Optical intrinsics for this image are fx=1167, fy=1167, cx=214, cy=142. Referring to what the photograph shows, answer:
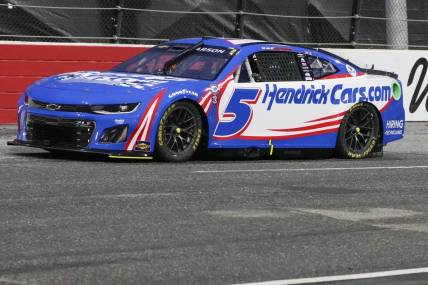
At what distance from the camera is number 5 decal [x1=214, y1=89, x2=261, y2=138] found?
12641 millimetres

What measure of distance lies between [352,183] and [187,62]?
276cm

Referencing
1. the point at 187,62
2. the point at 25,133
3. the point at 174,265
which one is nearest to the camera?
the point at 174,265

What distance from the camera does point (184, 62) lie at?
13.1 m

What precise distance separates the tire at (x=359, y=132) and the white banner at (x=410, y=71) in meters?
5.96

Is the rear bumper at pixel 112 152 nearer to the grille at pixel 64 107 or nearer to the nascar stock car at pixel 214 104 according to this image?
the nascar stock car at pixel 214 104

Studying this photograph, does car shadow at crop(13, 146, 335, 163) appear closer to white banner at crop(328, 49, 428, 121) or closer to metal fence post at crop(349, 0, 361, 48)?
white banner at crop(328, 49, 428, 121)

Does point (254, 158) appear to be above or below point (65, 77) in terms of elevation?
below

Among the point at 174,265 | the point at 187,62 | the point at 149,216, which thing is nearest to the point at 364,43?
the point at 187,62

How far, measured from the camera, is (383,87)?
14328 millimetres

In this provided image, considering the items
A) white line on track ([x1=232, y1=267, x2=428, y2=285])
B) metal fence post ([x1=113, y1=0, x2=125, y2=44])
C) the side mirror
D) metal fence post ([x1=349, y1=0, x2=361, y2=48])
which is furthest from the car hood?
metal fence post ([x1=349, y1=0, x2=361, y2=48])

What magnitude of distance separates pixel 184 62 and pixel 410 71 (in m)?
8.15

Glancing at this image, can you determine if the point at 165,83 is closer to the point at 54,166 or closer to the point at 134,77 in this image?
the point at 134,77

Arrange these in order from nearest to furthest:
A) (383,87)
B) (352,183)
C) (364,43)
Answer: (352,183) → (383,87) → (364,43)

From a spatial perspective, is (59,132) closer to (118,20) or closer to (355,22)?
(118,20)
